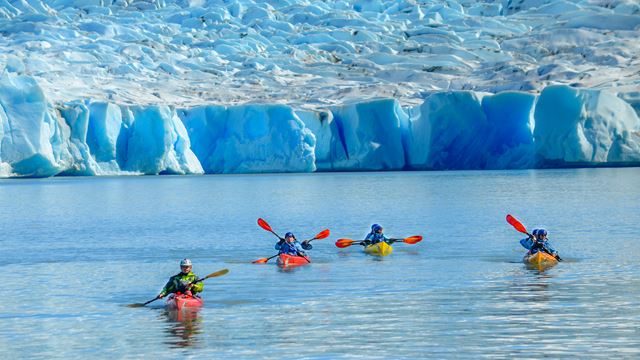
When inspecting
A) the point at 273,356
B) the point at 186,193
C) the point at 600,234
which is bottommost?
the point at 186,193

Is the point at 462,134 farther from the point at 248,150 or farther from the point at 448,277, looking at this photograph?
the point at 448,277

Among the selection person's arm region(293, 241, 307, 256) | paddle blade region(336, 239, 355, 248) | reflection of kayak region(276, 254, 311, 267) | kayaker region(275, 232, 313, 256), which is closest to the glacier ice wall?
paddle blade region(336, 239, 355, 248)

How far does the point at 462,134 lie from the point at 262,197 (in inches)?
563

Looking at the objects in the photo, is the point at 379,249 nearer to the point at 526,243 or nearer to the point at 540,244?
the point at 526,243

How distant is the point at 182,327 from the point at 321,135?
186ft

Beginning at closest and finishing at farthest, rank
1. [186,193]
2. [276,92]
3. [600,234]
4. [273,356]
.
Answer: [273,356] < [600,234] < [186,193] < [276,92]

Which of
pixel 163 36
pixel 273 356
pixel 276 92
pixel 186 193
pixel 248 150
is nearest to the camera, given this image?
pixel 273 356

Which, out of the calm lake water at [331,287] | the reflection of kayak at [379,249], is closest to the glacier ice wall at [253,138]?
the calm lake water at [331,287]

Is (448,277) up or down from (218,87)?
up

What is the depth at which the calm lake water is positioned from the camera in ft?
49.6

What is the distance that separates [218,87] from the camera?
9625 centimetres

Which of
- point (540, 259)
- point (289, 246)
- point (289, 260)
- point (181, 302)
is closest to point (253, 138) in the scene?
point (289, 246)

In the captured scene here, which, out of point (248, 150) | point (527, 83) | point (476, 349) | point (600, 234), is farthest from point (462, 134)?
point (476, 349)

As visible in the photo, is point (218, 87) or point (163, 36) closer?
point (218, 87)
